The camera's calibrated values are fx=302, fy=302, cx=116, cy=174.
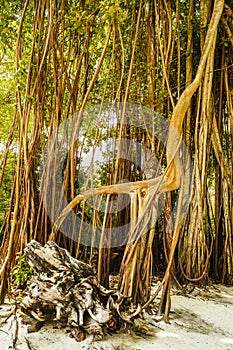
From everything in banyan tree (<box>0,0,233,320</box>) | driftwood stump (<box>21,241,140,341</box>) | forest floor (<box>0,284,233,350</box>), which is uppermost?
banyan tree (<box>0,0,233,320</box>)

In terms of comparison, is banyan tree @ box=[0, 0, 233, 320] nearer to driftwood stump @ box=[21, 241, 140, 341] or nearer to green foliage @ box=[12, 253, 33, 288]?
green foliage @ box=[12, 253, 33, 288]

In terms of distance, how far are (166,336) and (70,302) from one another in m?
0.54

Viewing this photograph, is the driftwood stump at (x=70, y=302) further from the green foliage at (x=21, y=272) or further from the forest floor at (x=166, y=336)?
the green foliage at (x=21, y=272)

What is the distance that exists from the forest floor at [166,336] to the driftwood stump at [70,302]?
0.05 m

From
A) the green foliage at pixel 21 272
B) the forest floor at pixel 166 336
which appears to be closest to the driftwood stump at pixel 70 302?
the forest floor at pixel 166 336

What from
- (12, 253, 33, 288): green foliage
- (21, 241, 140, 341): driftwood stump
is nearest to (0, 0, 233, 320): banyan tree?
(12, 253, 33, 288): green foliage

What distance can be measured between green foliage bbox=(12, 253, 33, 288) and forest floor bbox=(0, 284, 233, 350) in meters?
0.15

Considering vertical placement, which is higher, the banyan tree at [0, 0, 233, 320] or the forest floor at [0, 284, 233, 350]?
the banyan tree at [0, 0, 233, 320]

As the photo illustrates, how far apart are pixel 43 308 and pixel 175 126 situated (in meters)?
1.24

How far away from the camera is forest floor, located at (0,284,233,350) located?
142 centimetres

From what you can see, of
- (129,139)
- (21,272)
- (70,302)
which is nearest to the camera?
(70,302)

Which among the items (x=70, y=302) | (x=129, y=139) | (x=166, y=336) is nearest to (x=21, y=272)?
(x=70, y=302)

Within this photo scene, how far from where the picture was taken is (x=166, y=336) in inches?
62.3

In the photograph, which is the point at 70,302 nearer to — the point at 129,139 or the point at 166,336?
the point at 166,336
